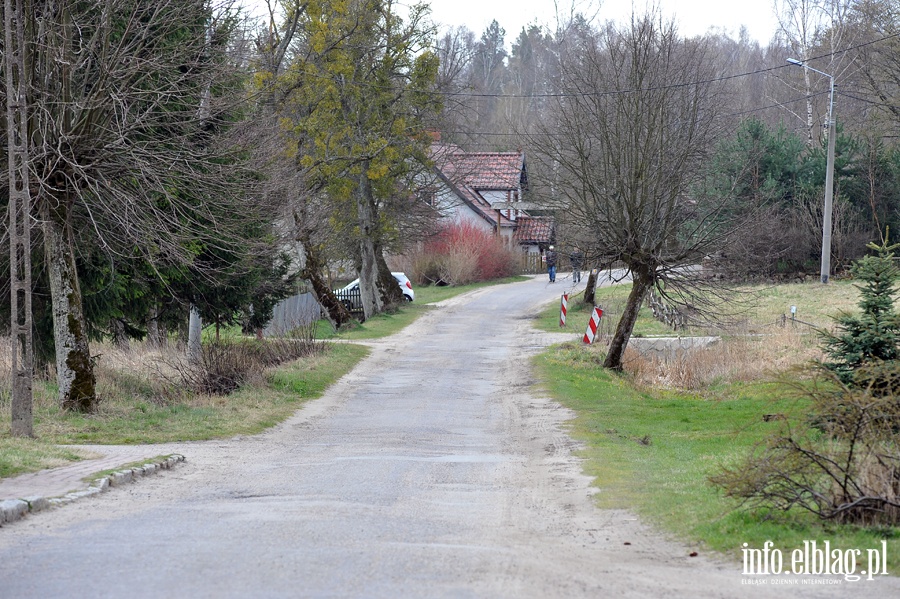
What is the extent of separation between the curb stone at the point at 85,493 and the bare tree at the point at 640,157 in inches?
509

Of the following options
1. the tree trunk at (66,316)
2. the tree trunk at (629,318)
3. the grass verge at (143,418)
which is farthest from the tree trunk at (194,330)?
the tree trunk at (629,318)

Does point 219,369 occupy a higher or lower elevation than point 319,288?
lower

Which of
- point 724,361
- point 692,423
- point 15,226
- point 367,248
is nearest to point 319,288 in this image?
point 367,248

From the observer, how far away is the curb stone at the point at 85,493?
317 inches

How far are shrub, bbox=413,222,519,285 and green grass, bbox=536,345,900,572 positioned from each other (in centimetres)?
2972

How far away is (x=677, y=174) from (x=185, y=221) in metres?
10.9

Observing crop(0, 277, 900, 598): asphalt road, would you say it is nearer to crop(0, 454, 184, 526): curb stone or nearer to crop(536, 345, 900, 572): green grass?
crop(0, 454, 184, 526): curb stone

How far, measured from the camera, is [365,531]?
773 centimetres

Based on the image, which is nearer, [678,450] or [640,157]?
[678,450]

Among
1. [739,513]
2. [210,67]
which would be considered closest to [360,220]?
[210,67]

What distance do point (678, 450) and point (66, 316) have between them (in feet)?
30.6

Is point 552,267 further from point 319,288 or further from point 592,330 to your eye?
point 592,330

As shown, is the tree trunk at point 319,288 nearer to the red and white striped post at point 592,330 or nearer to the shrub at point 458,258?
the red and white striped post at point 592,330

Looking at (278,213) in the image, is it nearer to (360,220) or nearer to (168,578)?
(360,220)
